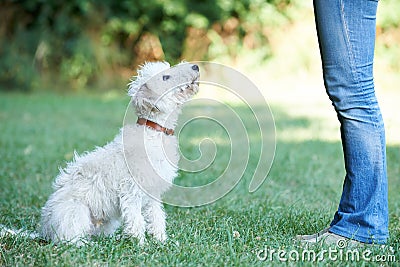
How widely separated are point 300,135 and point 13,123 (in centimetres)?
429

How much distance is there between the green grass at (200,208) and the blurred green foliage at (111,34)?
17.7 feet

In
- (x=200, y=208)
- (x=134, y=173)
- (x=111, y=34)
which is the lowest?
(x=200, y=208)

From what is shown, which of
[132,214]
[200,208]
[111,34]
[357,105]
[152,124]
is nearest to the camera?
[357,105]

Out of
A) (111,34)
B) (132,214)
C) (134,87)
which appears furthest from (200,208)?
(111,34)

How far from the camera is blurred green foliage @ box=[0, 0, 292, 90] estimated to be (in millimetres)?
13531

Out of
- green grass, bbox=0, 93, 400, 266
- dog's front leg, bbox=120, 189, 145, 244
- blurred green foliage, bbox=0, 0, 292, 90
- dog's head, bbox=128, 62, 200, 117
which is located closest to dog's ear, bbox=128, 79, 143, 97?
dog's head, bbox=128, 62, 200, 117

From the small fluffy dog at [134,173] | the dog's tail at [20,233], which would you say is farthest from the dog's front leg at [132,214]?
the dog's tail at [20,233]

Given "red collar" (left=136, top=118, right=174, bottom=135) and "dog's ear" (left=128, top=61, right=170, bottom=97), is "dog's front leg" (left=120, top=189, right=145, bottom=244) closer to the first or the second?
"red collar" (left=136, top=118, right=174, bottom=135)

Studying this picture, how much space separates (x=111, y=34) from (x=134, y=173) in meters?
11.8

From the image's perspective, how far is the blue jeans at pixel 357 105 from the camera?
285 centimetres

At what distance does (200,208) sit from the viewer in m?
4.11

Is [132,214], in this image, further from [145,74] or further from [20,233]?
[145,74]

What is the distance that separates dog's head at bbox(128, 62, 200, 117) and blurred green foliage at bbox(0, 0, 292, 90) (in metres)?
10.7

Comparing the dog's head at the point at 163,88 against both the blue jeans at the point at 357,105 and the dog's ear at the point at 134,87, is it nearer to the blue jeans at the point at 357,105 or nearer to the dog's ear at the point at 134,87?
the dog's ear at the point at 134,87
